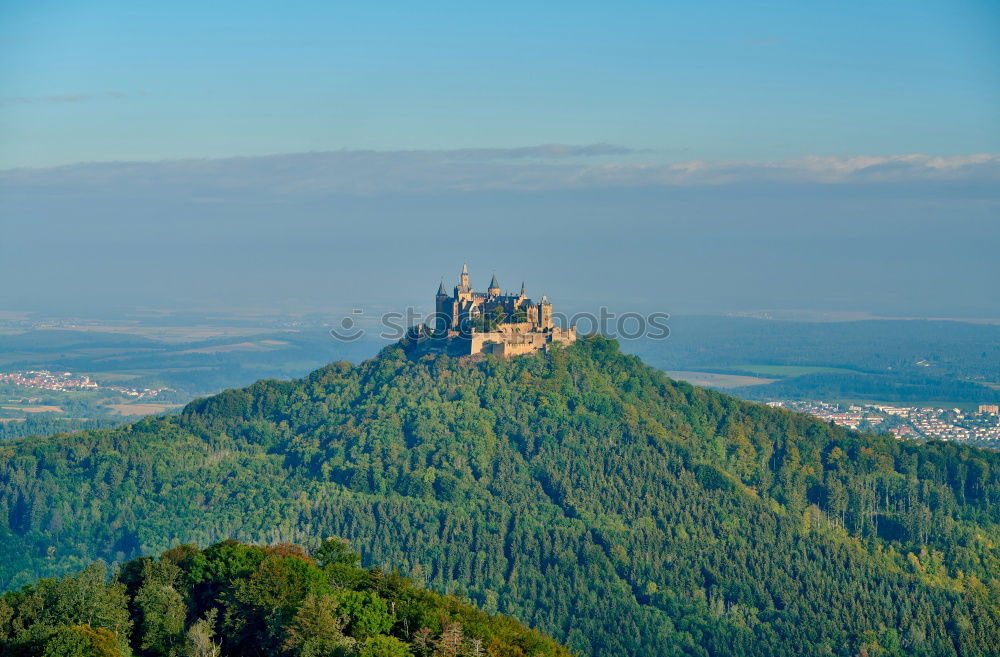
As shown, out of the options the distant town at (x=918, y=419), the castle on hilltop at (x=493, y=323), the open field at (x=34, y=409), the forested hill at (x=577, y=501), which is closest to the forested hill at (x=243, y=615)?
the forested hill at (x=577, y=501)

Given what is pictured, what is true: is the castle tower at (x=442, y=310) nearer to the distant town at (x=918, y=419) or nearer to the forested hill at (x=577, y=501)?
the forested hill at (x=577, y=501)

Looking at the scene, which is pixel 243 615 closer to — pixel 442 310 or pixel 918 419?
pixel 442 310

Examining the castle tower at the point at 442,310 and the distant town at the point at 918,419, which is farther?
the distant town at the point at 918,419

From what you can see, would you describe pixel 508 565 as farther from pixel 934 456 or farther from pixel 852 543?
pixel 934 456

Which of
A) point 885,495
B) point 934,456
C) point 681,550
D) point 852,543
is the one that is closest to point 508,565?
point 681,550

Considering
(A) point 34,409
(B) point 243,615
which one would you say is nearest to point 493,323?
(B) point 243,615

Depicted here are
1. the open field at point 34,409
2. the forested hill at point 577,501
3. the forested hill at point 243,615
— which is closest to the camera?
the forested hill at point 243,615
